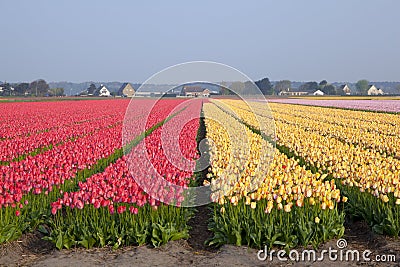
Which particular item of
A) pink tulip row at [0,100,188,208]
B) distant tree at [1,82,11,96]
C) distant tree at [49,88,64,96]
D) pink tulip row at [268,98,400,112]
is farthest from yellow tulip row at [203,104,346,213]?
distant tree at [49,88,64,96]

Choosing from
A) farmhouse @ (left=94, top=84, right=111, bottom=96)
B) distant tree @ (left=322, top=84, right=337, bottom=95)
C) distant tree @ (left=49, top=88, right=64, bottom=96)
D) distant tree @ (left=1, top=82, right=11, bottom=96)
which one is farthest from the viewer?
farmhouse @ (left=94, top=84, right=111, bottom=96)

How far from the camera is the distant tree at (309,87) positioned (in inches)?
4576

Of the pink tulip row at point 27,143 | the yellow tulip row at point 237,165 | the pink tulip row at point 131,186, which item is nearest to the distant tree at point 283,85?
the pink tulip row at point 27,143

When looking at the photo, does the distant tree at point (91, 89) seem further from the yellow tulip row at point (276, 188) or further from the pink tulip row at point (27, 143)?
the yellow tulip row at point (276, 188)

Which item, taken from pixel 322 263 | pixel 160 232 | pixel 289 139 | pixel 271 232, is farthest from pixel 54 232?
pixel 289 139

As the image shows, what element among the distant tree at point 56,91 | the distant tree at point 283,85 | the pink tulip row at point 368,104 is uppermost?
the distant tree at point 283,85

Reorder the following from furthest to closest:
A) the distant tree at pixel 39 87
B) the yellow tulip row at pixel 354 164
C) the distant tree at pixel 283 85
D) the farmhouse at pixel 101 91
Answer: the distant tree at pixel 283 85, the farmhouse at pixel 101 91, the distant tree at pixel 39 87, the yellow tulip row at pixel 354 164

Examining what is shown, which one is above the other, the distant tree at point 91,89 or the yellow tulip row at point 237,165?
the distant tree at point 91,89

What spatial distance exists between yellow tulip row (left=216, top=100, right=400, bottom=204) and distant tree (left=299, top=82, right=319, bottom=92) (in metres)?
106

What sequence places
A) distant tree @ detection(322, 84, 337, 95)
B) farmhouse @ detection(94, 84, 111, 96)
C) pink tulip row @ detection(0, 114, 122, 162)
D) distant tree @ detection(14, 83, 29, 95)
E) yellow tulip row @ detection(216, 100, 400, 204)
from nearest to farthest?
yellow tulip row @ detection(216, 100, 400, 204), pink tulip row @ detection(0, 114, 122, 162), distant tree @ detection(14, 83, 29, 95), distant tree @ detection(322, 84, 337, 95), farmhouse @ detection(94, 84, 111, 96)

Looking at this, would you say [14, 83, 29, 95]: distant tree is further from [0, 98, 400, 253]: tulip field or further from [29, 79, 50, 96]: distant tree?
[0, 98, 400, 253]: tulip field

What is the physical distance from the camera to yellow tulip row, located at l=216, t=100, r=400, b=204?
6.52m

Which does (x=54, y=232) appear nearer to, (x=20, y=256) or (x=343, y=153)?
(x=20, y=256)

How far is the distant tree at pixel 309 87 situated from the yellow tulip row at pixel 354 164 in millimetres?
106358
